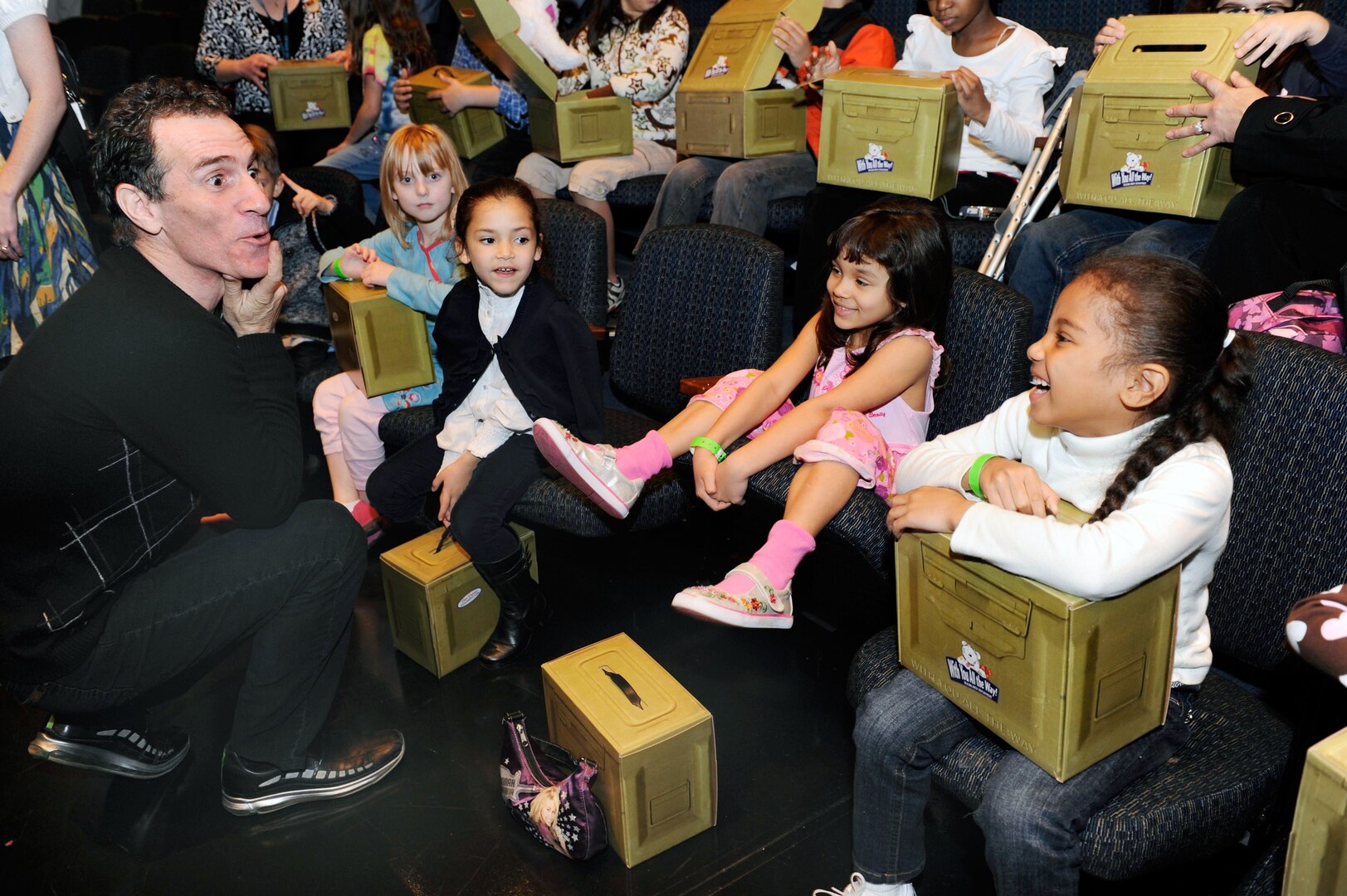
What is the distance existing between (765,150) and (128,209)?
2134mm

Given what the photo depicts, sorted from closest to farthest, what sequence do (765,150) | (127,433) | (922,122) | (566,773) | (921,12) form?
(127,433) → (566,773) → (922,122) → (765,150) → (921,12)

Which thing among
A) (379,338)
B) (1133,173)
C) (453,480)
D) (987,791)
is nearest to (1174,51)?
(1133,173)

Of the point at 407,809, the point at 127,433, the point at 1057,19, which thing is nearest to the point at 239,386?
the point at 127,433

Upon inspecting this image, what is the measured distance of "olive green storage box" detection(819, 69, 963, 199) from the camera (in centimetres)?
256

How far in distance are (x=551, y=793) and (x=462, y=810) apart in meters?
0.27

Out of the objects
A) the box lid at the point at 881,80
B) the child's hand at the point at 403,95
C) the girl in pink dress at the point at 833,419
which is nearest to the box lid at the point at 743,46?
the box lid at the point at 881,80

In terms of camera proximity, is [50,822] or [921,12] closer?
[50,822]

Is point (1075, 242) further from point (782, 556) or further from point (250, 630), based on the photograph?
point (250, 630)

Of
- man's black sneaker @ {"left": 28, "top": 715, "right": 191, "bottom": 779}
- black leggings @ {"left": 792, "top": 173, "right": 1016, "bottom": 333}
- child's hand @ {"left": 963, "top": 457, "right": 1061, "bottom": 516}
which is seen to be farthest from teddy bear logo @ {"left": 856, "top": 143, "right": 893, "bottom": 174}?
man's black sneaker @ {"left": 28, "top": 715, "right": 191, "bottom": 779}

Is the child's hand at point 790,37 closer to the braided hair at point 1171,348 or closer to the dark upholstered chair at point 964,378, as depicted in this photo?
the dark upholstered chair at point 964,378

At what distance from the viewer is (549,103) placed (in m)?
3.65

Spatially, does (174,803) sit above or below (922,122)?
below

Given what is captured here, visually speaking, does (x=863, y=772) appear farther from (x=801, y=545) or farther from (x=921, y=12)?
(x=921, y=12)

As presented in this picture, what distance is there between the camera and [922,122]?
8.43ft
